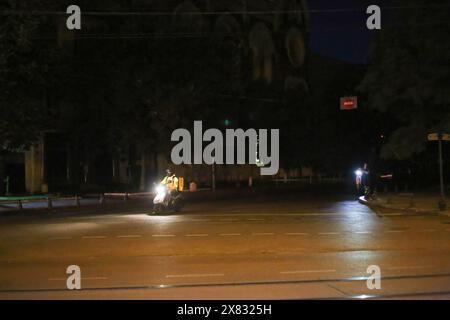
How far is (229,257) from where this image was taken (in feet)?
45.7

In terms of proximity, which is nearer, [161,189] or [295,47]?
[161,189]

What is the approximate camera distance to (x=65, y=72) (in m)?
42.2

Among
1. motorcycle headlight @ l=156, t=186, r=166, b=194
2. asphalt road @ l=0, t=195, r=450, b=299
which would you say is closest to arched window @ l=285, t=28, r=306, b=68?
motorcycle headlight @ l=156, t=186, r=166, b=194

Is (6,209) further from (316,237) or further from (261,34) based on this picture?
(261,34)

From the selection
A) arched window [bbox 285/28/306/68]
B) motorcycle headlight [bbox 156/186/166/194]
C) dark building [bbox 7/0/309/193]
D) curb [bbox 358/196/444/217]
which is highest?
arched window [bbox 285/28/306/68]

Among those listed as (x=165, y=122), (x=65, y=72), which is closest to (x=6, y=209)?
(x=65, y=72)

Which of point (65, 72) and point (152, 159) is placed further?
point (152, 159)

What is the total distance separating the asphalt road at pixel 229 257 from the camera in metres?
10.1

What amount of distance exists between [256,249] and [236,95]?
43.5 meters

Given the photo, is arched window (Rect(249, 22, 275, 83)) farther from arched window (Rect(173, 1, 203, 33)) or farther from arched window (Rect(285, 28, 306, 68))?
arched window (Rect(173, 1, 203, 33))

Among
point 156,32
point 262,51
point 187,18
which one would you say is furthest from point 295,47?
point 156,32

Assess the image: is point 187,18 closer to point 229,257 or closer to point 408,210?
point 408,210

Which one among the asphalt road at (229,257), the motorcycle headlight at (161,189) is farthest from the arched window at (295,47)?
the asphalt road at (229,257)

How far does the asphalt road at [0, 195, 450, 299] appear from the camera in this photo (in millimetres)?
10055
